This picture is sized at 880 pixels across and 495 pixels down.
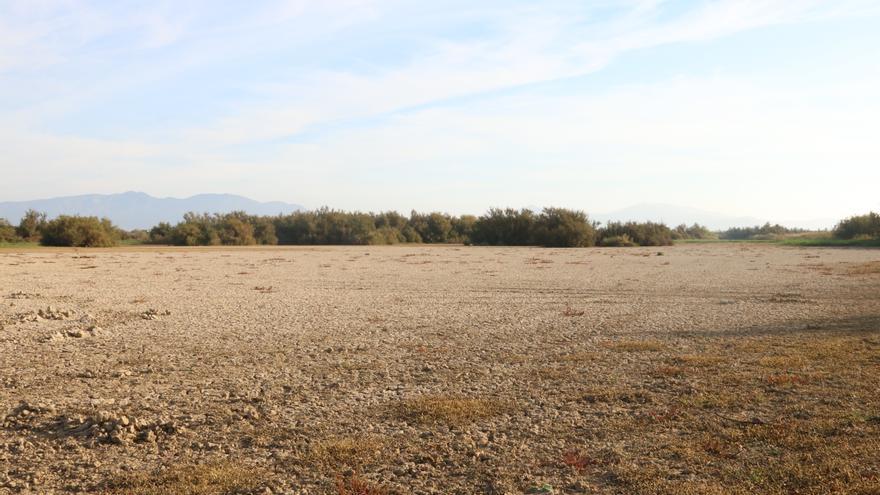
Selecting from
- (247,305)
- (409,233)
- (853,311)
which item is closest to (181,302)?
(247,305)

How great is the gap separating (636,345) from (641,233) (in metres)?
47.6

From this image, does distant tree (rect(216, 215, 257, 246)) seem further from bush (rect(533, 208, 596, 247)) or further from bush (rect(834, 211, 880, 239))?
bush (rect(834, 211, 880, 239))

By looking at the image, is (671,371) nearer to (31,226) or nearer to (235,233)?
(31,226)

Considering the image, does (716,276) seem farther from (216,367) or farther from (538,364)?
(216,367)

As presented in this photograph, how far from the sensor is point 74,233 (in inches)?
1644

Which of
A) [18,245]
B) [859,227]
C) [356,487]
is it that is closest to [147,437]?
Answer: [356,487]

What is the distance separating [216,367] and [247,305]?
6.11 meters

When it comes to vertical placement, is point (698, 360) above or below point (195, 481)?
above

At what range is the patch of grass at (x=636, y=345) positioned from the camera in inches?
378

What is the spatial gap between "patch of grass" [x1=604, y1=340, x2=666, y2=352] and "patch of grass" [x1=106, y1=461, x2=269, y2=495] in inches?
238

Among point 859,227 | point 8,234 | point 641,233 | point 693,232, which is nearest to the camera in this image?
point 8,234

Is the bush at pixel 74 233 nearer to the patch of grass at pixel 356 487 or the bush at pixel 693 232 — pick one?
the patch of grass at pixel 356 487

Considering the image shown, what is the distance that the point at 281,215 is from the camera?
61.4 m

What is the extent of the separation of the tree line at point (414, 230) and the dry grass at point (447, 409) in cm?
4398
